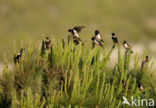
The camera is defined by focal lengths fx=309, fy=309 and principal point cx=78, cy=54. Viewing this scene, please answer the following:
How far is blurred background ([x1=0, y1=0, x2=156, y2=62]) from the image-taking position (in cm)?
1274

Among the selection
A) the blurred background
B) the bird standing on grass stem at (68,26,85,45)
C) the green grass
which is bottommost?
the green grass

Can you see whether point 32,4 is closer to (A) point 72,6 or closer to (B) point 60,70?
(A) point 72,6

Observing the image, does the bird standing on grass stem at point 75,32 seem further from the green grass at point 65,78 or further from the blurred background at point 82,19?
the blurred background at point 82,19

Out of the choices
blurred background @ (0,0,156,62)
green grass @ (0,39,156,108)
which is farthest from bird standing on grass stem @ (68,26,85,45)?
blurred background @ (0,0,156,62)

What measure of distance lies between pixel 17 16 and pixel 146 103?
1068cm

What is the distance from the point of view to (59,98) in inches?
139

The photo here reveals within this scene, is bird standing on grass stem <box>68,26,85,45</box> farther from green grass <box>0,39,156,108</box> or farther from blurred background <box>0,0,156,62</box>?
blurred background <box>0,0,156,62</box>

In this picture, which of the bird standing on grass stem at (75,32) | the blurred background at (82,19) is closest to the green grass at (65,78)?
the bird standing on grass stem at (75,32)

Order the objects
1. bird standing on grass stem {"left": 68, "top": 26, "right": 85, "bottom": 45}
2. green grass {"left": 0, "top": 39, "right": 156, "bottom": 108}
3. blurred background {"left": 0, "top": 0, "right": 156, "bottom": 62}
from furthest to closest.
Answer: blurred background {"left": 0, "top": 0, "right": 156, "bottom": 62} → bird standing on grass stem {"left": 68, "top": 26, "right": 85, "bottom": 45} → green grass {"left": 0, "top": 39, "right": 156, "bottom": 108}

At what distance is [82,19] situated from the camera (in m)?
14.0

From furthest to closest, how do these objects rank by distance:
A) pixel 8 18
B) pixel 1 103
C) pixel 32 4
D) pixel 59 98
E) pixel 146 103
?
pixel 32 4, pixel 8 18, pixel 146 103, pixel 1 103, pixel 59 98

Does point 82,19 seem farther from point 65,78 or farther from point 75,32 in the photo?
point 65,78

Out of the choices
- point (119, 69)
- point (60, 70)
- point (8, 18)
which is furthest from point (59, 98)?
point (8, 18)

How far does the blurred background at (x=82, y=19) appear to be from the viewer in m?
12.7
